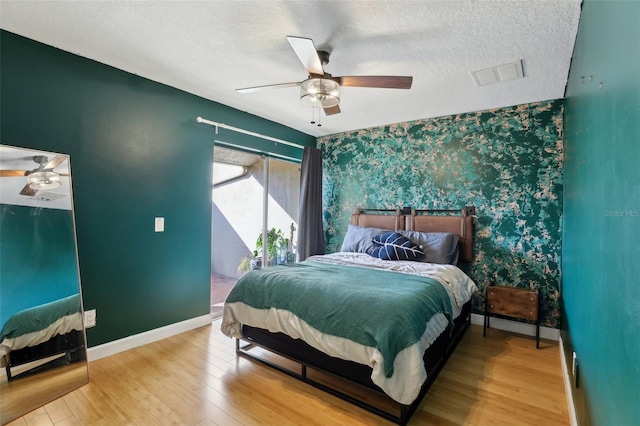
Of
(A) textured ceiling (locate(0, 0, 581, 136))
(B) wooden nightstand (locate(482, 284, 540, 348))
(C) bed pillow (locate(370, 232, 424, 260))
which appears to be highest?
(A) textured ceiling (locate(0, 0, 581, 136))

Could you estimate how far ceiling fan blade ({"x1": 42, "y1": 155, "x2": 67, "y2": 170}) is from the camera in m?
2.19

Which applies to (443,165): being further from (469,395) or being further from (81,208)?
(81,208)

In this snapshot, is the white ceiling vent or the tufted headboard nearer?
the white ceiling vent

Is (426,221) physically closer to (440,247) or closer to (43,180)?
(440,247)

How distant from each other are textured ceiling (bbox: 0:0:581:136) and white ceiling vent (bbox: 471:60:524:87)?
0.21ft

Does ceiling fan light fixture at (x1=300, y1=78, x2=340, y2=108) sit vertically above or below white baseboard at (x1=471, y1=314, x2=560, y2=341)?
above

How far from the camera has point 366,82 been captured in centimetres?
216

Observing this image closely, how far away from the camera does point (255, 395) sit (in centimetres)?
208

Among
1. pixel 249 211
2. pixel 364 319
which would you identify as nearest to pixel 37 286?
pixel 364 319

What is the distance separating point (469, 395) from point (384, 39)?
8.58ft

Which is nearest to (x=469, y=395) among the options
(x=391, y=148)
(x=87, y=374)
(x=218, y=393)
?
(x=218, y=393)

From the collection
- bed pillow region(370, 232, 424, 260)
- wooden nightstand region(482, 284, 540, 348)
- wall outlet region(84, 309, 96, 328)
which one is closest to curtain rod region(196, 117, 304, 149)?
bed pillow region(370, 232, 424, 260)

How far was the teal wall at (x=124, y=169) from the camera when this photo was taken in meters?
2.27

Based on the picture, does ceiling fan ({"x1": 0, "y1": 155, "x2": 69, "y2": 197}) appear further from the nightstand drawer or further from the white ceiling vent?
the nightstand drawer
